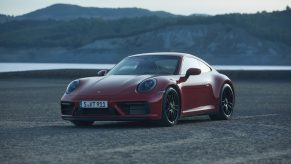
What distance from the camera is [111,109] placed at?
11.8m

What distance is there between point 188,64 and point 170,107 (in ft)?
4.71

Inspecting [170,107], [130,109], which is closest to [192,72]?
[170,107]

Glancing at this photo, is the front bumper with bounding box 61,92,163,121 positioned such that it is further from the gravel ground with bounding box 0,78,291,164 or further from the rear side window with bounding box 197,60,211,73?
the rear side window with bounding box 197,60,211,73

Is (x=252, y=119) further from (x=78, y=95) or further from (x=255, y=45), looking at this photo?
(x=255, y=45)

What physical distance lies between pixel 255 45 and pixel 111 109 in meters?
131

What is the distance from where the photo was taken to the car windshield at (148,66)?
12898mm

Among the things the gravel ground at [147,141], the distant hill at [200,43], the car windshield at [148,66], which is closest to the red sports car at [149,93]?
the car windshield at [148,66]

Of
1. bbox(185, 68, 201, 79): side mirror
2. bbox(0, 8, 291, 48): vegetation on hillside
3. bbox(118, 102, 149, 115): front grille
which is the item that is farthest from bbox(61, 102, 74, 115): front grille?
bbox(0, 8, 291, 48): vegetation on hillside

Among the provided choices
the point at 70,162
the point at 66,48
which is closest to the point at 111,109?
the point at 70,162

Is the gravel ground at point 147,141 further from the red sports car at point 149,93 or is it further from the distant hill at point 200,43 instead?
the distant hill at point 200,43

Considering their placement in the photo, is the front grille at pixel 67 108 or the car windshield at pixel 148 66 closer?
the front grille at pixel 67 108

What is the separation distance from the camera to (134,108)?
11.8 m

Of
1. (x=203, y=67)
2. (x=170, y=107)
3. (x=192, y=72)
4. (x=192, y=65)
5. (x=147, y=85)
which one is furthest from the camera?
(x=203, y=67)

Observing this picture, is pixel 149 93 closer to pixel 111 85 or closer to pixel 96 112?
pixel 111 85
